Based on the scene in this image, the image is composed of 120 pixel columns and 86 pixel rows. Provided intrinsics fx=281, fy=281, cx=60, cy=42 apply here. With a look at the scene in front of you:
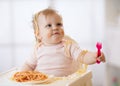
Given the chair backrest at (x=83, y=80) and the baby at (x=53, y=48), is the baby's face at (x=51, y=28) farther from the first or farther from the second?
the chair backrest at (x=83, y=80)

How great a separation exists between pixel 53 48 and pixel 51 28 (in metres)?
0.06

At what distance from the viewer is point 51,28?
82 centimetres

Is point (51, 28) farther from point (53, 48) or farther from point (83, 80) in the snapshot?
point (83, 80)

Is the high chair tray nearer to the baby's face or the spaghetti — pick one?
the spaghetti

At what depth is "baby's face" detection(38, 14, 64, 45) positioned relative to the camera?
823 millimetres

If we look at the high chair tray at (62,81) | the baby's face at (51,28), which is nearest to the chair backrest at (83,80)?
the high chair tray at (62,81)

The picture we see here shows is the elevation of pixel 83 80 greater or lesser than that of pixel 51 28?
lesser

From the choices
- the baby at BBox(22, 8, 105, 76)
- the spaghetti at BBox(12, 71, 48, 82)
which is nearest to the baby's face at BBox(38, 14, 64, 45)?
the baby at BBox(22, 8, 105, 76)

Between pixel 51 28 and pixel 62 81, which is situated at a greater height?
pixel 51 28

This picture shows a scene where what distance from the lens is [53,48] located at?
0.84 m

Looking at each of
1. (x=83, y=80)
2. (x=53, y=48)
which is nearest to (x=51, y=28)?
(x=53, y=48)

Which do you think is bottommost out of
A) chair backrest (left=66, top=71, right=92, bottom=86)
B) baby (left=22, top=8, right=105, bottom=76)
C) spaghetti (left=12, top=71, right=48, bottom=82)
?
chair backrest (left=66, top=71, right=92, bottom=86)

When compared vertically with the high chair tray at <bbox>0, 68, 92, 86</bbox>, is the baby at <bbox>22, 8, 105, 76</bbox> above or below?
above

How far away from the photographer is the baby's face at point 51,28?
0.82 metres
